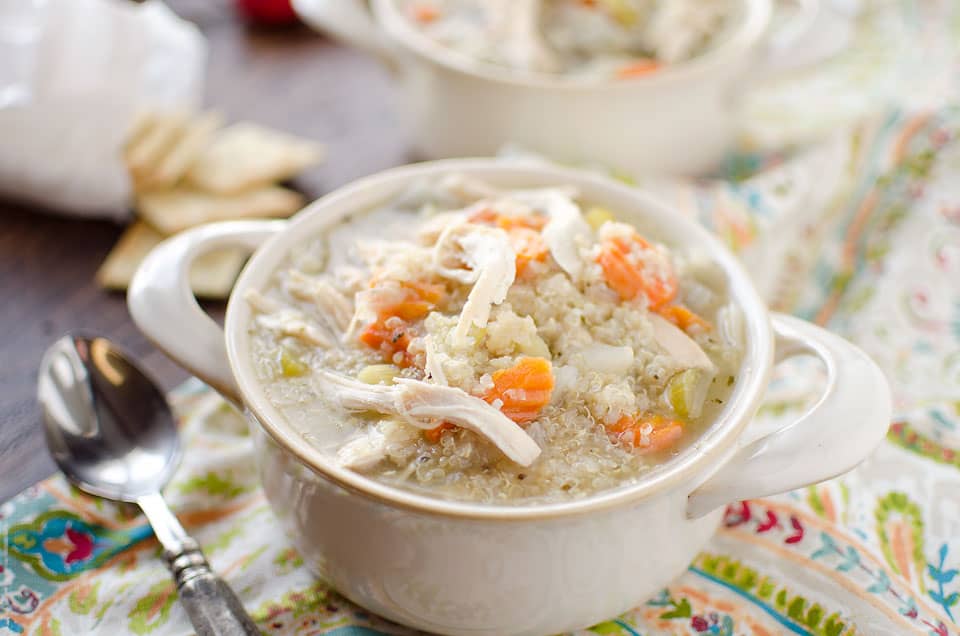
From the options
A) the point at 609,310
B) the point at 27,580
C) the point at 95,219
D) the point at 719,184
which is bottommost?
the point at 27,580

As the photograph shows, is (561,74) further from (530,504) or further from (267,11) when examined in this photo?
(530,504)

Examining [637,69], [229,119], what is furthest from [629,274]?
[229,119]

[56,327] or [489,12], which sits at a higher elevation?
[489,12]

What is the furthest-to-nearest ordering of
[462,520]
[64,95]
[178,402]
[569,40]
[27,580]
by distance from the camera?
[569,40], [64,95], [178,402], [27,580], [462,520]

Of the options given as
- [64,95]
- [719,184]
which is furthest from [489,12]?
[64,95]

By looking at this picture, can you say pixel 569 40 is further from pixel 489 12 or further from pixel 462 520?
pixel 462 520

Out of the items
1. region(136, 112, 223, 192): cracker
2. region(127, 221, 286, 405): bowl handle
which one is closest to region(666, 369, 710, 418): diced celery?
region(127, 221, 286, 405): bowl handle

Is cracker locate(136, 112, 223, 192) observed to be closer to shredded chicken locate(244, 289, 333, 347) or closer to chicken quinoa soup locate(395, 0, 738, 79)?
chicken quinoa soup locate(395, 0, 738, 79)
